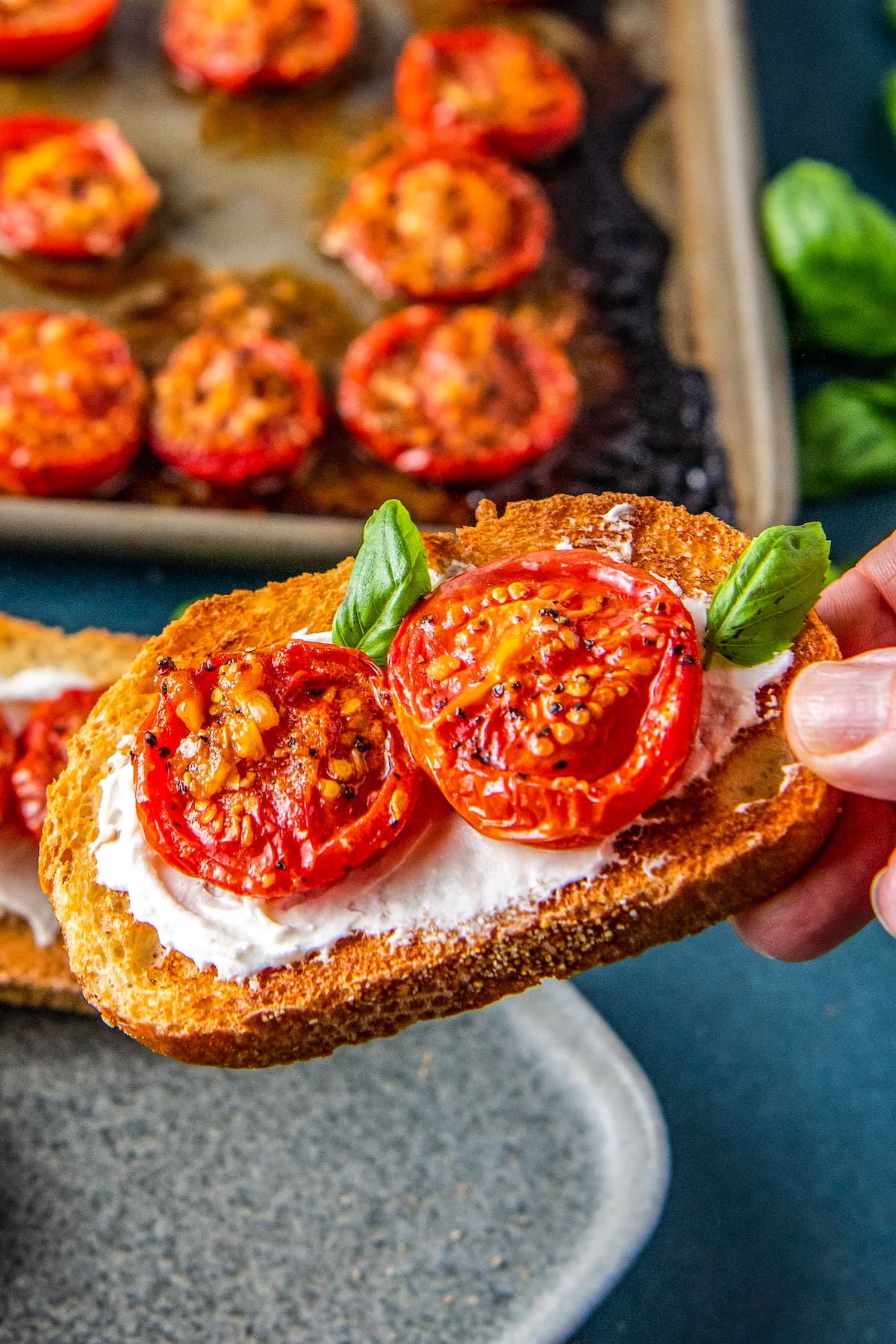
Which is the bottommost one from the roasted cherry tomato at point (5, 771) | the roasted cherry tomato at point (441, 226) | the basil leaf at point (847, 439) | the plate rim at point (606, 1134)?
the plate rim at point (606, 1134)

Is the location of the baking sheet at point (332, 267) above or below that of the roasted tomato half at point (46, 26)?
below

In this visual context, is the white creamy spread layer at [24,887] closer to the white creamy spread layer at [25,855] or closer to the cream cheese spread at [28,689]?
the white creamy spread layer at [25,855]

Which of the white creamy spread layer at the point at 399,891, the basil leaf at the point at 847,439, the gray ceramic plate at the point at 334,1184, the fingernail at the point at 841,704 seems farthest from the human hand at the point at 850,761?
the basil leaf at the point at 847,439

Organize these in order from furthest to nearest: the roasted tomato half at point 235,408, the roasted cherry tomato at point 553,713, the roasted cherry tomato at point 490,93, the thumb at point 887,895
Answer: the roasted cherry tomato at point 490,93, the roasted tomato half at point 235,408, the thumb at point 887,895, the roasted cherry tomato at point 553,713

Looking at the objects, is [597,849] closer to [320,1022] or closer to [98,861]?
[320,1022]

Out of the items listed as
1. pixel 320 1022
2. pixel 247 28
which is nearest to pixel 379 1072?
pixel 320 1022

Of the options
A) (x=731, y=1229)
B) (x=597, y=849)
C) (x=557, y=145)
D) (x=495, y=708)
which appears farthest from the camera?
(x=557, y=145)
